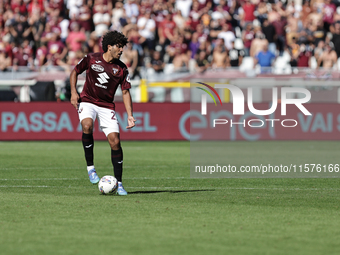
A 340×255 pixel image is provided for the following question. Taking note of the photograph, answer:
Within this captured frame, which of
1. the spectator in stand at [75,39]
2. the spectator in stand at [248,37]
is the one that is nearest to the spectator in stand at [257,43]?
the spectator in stand at [248,37]

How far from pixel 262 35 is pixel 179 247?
1793cm

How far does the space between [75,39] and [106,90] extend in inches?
539

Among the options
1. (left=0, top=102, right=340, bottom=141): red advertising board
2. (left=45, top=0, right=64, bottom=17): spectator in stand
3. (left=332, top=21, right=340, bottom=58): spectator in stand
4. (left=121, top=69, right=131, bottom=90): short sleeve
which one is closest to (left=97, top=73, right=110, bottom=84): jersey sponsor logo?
(left=121, top=69, right=131, bottom=90): short sleeve

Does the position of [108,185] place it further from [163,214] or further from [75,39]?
[75,39]

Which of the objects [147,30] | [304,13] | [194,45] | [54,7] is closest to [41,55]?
[54,7]

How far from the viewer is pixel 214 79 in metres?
21.0

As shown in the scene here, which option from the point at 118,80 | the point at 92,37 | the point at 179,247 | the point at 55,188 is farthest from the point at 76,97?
the point at 92,37

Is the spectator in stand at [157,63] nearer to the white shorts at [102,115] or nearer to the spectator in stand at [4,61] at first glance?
the spectator in stand at [4,61]

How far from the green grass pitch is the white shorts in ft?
3.07

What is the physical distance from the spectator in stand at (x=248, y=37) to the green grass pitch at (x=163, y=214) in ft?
33.9

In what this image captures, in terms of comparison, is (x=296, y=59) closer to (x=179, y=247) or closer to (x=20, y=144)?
(x=20, y=144)

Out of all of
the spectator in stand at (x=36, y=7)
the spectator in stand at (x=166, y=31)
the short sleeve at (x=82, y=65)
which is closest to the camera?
the short sleeve at (x=82, y=65)

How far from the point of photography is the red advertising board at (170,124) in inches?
805

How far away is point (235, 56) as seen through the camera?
22641 millimetres
